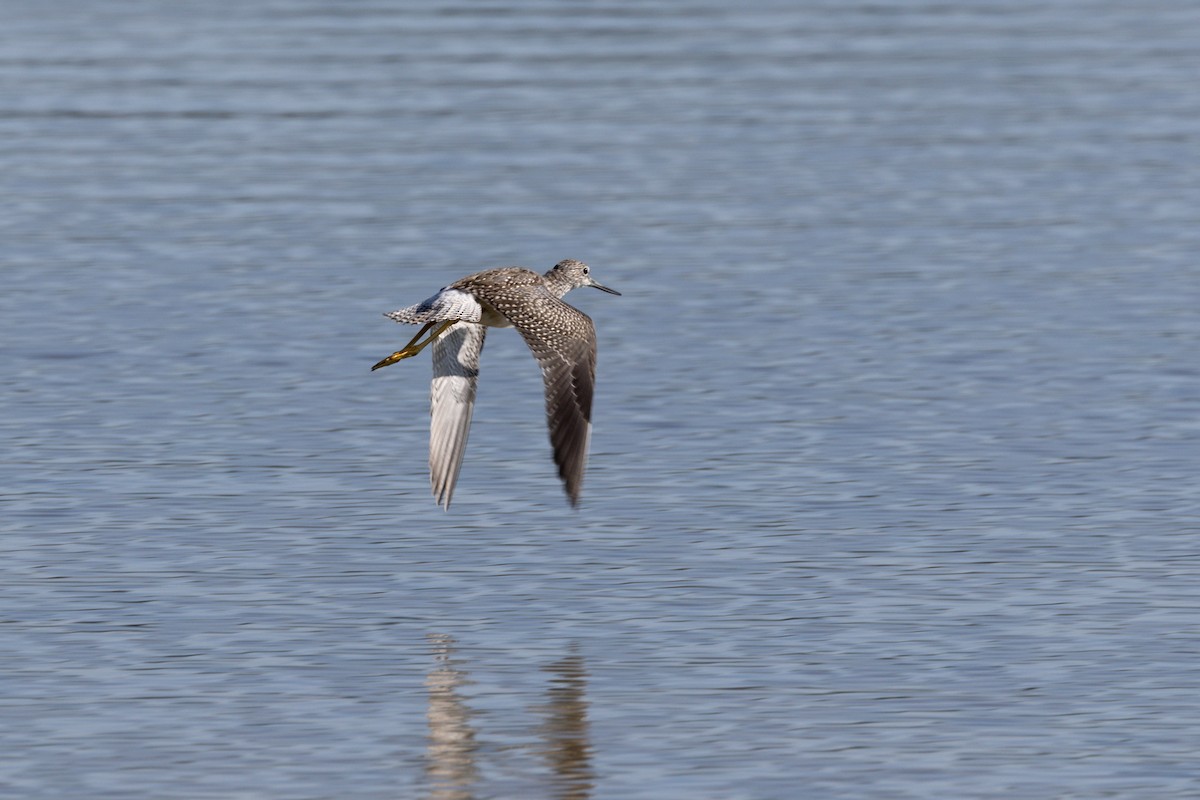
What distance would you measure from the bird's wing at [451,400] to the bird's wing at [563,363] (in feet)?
2.05

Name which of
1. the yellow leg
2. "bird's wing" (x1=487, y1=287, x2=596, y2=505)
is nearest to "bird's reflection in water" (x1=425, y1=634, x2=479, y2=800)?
"bird's wing" (x1=487, y1=287, x2=596, y2=505)

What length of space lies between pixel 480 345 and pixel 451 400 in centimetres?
42

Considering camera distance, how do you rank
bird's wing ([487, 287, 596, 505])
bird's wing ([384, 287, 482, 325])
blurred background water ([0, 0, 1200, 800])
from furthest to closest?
bird's wing ([384, 287, 482, 325])
bird's wing ([487, 287, 596, 505])
blurred background water ([0, 0, 1200, 800])

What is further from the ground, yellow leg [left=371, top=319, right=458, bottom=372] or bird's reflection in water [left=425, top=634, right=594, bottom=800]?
yellow leg [left=371, top=319, right=458, bottom=372]

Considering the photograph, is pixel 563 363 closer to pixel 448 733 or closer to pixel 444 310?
pixel 444 310

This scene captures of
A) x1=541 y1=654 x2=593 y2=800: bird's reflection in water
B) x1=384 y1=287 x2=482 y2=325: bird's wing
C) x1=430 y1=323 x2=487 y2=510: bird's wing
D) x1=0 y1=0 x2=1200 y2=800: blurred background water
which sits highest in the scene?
x1=384 y1=287 x2=482 y2=325: bird's wing

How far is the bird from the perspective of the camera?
1204cm

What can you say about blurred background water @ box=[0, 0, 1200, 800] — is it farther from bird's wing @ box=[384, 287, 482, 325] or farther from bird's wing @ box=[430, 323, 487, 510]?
bird's wing @ box=[384, 287, 482, 325]

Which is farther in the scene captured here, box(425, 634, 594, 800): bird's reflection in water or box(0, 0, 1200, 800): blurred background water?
box(0, 0, 1200, 800): blurred background water

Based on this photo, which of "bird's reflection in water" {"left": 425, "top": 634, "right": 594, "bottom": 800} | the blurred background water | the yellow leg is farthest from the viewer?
the yellow leg

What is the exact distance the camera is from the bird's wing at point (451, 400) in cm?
1305

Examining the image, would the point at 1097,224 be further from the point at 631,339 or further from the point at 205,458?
the point at 205,458

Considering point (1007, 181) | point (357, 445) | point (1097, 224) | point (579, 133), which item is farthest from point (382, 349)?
point (579, 133)

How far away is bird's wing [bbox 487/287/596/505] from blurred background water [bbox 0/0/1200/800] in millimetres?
635
